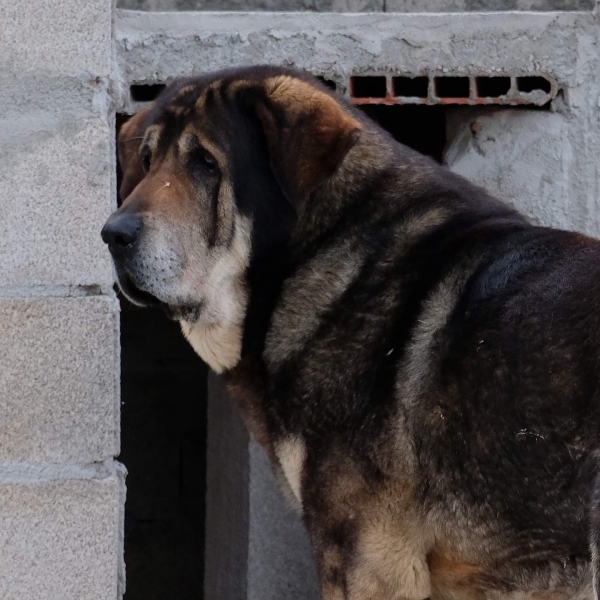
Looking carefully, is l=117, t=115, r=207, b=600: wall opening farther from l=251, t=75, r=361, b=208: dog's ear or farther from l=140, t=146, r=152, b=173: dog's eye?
l=251, t=75, r=361, b=208: dog's ear

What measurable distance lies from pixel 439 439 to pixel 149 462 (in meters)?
3.68

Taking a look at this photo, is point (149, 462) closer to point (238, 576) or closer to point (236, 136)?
point (238, 576)

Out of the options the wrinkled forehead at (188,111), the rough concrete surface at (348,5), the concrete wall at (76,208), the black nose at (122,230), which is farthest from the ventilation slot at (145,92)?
the black nose at (122,230)

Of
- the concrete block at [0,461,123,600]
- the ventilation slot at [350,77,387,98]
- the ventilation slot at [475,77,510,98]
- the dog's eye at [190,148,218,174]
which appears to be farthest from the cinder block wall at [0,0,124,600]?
the ventilation slot at [475,77,510,98]

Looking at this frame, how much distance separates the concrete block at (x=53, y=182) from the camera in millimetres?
3377

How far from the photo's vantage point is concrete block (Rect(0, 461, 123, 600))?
3.31 metres

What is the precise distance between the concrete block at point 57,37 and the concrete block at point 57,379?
773 millimetres

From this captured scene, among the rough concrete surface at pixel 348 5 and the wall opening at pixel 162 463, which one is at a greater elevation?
the rough concrete surface at pixel 348 5

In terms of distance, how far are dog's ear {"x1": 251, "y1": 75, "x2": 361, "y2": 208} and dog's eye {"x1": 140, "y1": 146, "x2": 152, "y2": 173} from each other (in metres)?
0.38

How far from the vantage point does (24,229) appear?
3385 mm

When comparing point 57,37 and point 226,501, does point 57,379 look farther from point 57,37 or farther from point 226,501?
point 226,501

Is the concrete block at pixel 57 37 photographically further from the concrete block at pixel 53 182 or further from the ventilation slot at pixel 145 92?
the ventilation slot at pixel 145 92

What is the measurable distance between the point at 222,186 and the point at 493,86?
148 cm

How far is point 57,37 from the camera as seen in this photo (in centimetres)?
343
